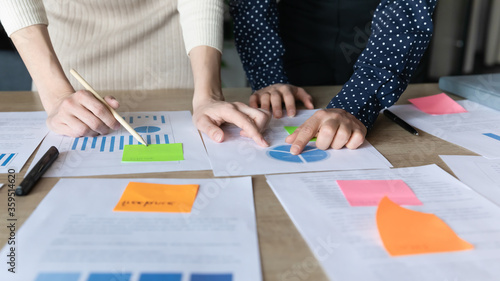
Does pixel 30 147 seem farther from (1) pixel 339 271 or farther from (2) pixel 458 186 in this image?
(2) pixel 458 186

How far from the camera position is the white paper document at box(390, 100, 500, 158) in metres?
0.81

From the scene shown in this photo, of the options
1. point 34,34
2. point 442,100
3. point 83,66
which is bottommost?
point 442,100

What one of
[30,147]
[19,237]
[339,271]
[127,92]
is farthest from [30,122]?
[339,271]

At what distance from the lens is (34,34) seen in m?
0.92

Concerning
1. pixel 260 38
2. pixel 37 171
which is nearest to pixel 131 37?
pixel 260 38

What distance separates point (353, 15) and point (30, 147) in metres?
1.05

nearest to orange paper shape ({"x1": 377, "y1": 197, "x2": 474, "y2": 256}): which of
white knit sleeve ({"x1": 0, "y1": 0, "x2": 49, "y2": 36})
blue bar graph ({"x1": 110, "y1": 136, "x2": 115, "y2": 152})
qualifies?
blue bar graph ({"x1": 110, "y1": 136, "x2": 115, "y2": 152})

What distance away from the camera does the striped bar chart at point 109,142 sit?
75 cm

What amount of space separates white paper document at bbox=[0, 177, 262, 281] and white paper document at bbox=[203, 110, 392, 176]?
10cm

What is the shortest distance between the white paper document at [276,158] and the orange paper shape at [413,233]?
160mm

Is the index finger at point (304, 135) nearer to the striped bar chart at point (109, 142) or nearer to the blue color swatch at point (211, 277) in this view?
the striped bar chart at point (109, 142)

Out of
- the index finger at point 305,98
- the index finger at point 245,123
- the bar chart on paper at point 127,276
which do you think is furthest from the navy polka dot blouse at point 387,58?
the bar chart on paper at point 127,276

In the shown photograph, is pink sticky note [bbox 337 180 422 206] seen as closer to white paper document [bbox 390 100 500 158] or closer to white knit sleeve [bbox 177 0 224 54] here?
white paper document [bbox 390 100 500 158]

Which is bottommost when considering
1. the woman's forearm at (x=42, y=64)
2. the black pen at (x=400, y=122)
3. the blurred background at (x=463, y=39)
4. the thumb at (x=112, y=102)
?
the blurred background at (x=463, y=39)
